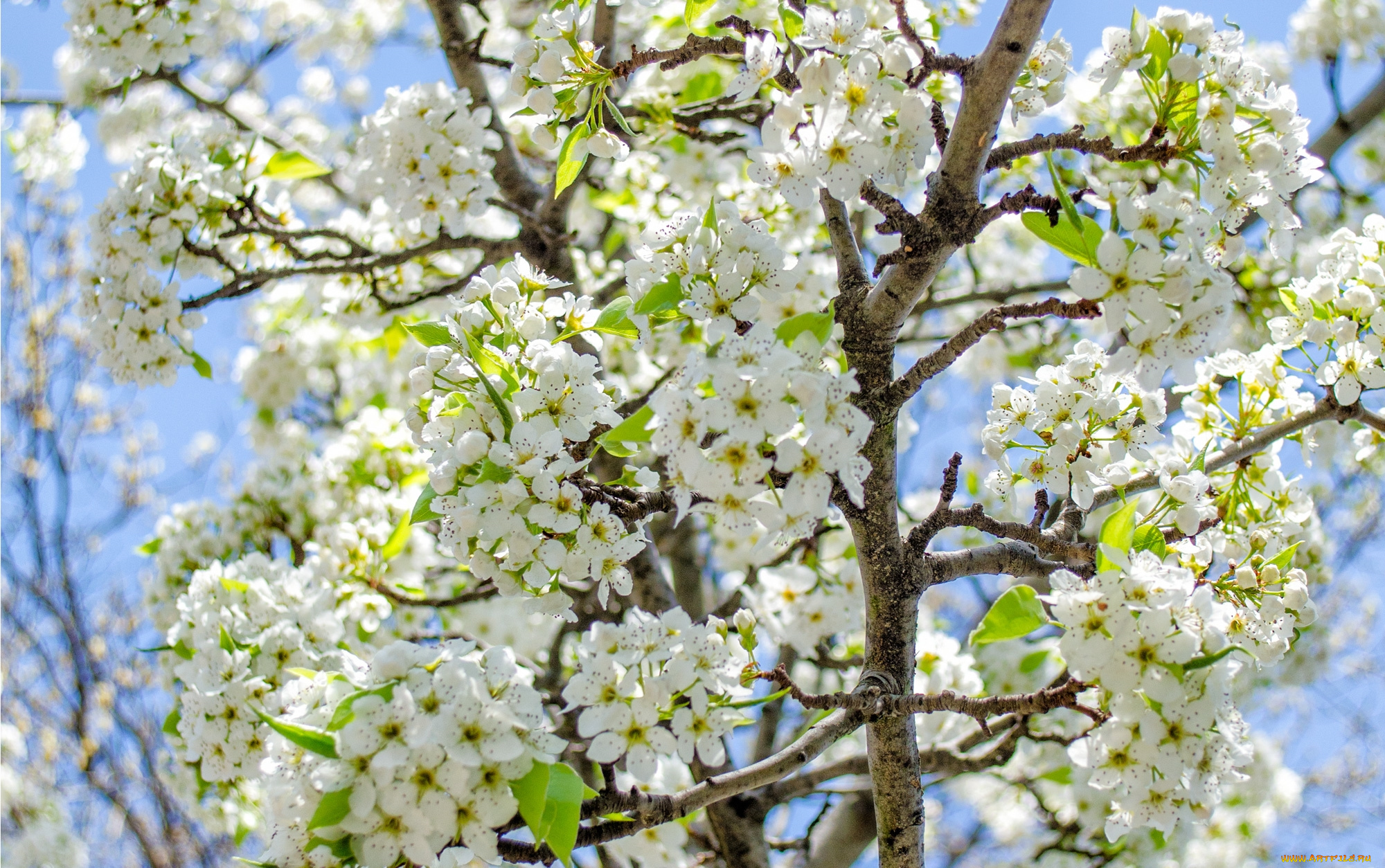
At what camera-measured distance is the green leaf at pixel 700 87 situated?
3000 millimetres

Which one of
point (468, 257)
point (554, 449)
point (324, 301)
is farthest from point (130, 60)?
point (554, 449)

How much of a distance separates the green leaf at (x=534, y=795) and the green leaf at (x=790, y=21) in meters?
1.25

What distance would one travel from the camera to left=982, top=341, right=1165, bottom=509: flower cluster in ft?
5.74

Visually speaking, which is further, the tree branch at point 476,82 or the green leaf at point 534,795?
the tree branch at point 476,82

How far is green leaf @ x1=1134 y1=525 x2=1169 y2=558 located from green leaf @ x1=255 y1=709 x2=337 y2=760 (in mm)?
1318

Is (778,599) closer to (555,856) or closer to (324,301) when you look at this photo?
(555,856)

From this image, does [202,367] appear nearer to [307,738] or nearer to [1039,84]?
[307,738]

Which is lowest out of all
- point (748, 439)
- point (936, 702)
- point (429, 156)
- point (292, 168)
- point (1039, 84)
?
point (936, 702)

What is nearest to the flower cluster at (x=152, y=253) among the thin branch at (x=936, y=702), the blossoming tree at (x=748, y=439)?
the blossoming tree at (x=748, y=439)

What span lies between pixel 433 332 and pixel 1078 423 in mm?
1192

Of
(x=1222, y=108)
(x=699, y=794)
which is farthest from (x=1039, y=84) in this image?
(x=699, y=794)

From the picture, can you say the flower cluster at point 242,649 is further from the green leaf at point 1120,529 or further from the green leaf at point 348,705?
the green leaf at point 1120,529

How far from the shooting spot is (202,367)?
2.58 metres

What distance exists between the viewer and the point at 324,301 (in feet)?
10.2
